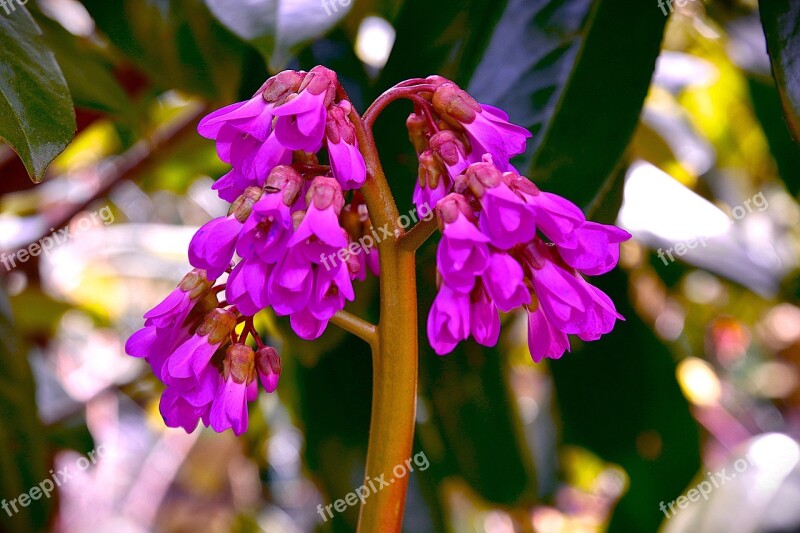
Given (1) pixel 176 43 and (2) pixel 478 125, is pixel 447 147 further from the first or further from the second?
(1) pixel 176 43

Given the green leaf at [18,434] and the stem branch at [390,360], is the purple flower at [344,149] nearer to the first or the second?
the stem branch at [390,360]

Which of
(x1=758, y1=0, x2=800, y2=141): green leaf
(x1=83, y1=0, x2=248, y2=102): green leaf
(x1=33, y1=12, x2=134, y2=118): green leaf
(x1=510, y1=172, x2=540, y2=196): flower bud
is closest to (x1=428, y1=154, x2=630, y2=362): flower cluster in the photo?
(x1=510, y1=172, x2=540, y2=196): flower bud

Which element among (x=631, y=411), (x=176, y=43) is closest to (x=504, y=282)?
(x=176, y=43)

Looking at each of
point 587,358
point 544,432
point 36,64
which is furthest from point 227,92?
point 544,432

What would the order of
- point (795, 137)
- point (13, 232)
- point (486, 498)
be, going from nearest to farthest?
point (795, 137)
point (486, 498)
point (13, 232)

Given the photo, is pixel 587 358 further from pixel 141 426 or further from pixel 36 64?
pixel 141 426

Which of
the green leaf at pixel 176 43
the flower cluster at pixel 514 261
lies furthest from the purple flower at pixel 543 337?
the green leaf at pixel 176 43
